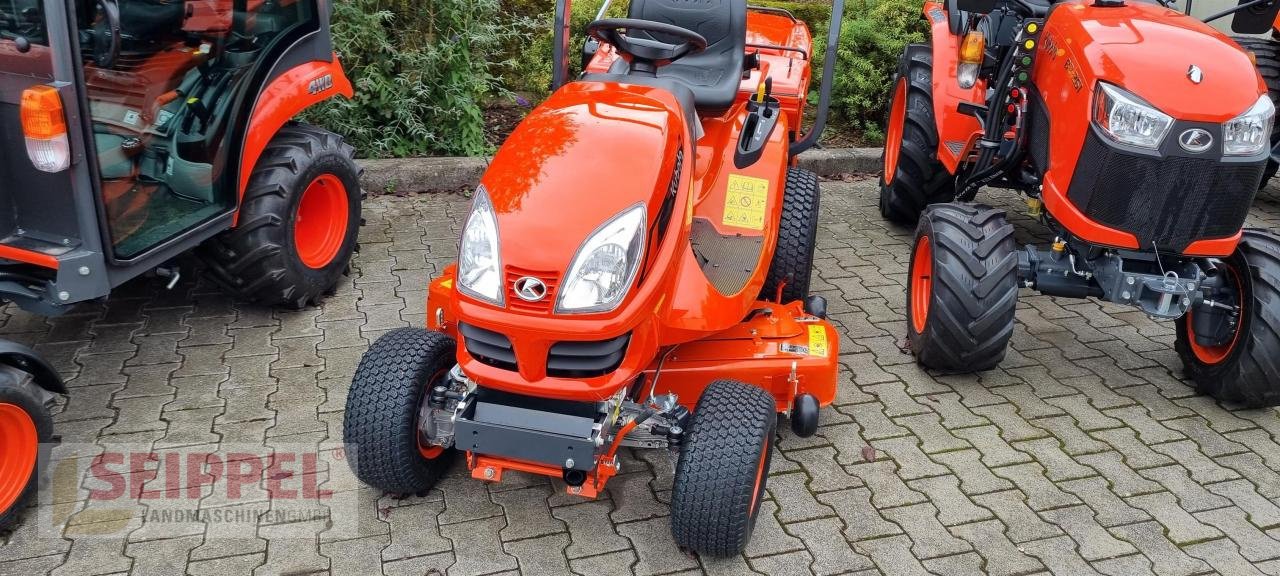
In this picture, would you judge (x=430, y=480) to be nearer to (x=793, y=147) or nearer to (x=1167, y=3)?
(x=793, y=147)

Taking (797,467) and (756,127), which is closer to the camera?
(797,467)

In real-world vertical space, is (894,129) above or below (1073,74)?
below

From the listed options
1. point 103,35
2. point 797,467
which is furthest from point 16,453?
point 797,467

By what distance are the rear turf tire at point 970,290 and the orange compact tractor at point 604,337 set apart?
63 cm

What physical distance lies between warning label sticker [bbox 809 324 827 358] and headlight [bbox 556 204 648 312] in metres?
0.90

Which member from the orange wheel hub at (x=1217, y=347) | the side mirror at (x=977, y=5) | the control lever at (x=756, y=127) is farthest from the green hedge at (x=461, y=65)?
the orange wheel hub at (x=1217, y=347)

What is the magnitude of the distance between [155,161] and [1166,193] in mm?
3684

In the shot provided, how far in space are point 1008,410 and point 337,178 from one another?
3.07 meters

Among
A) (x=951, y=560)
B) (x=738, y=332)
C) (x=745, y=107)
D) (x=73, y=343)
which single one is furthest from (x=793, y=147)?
(x=73, y=343)

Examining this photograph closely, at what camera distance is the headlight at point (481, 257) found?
280 centimetres

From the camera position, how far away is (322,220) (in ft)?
15.6

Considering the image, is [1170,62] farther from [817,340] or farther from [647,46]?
[647,46]

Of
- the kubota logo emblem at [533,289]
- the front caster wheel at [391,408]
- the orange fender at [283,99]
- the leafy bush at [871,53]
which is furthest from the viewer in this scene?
the leafy bush at [871,53]

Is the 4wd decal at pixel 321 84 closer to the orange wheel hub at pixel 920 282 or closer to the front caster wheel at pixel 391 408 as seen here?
the front caster wheel at pixel 391 408
